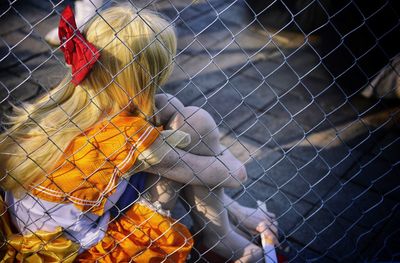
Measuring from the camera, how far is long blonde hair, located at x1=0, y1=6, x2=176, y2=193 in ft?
4.89

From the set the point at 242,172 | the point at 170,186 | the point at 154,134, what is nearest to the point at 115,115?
the point at 154,134

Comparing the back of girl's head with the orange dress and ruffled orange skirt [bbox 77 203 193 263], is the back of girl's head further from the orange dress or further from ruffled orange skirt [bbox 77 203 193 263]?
ruffled orange skirt [bbox 77 203 193 263]

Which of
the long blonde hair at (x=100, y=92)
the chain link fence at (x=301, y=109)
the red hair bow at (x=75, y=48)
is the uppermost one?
the red hair bow at (x=75, y=48)

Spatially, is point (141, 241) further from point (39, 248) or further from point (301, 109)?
point (301, 109)

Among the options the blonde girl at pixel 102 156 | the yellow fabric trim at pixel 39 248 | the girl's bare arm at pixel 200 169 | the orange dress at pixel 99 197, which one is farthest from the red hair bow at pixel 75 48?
the yellow fabric trim at pixel 39 248

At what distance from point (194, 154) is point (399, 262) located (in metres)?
0.91

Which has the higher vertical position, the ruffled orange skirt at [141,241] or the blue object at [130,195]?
the blue object at [130,195]

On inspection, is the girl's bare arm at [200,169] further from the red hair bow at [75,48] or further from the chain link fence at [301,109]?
the red hair bow at [75,48]

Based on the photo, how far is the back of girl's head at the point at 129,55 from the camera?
4.87ft

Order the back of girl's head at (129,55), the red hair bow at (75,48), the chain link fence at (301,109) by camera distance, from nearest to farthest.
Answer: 1. the red hair bow at (75,48)
2. the back of girl's head at (129,55)
3. the chain link fence at (301,109)

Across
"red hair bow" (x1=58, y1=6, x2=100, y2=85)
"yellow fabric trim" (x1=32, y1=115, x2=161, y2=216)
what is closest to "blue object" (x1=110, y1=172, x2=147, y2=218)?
"yellow fabric trim" (x1=32, y1=115, x2=161, y2=216)

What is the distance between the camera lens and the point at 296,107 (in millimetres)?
2879

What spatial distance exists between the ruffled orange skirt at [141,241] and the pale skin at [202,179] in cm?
9

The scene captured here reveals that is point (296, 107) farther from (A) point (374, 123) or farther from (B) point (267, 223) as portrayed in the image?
(B) point (267, 223)
